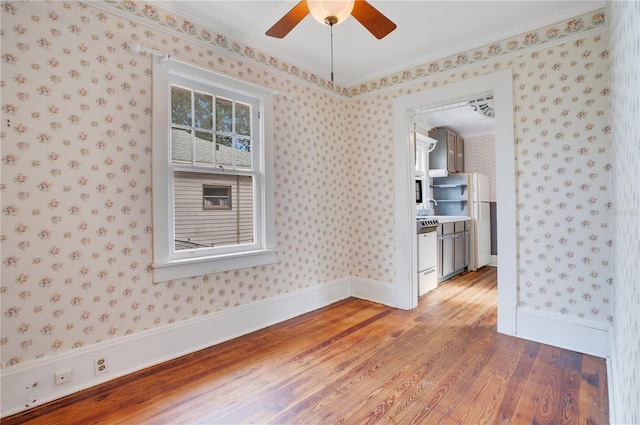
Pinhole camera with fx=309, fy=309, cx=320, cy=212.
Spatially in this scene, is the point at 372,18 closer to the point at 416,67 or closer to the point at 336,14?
the point at 336,14

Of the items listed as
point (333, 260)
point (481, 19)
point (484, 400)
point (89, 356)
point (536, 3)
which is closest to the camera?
point (484, 400)

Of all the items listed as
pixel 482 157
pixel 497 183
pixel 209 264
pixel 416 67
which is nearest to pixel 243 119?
pixel 209 264

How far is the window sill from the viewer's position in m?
2.34

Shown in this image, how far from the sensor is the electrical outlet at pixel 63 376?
188cm

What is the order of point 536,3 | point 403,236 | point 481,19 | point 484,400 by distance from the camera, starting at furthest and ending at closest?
point 403,236, point 481,19, point 536,3, point 484,400

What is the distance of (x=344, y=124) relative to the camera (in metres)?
3.93

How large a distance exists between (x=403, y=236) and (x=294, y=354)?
1.77 meters

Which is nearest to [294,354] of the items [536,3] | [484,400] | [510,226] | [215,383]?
[215,383]

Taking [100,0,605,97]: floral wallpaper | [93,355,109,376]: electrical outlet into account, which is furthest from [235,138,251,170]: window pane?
[93,355,109,376]: electrical outlet

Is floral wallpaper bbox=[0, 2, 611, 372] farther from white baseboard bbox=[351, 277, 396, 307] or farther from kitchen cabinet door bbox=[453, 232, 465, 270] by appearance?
kitchen cabinet door bbox=[453, 232, 465, 270]

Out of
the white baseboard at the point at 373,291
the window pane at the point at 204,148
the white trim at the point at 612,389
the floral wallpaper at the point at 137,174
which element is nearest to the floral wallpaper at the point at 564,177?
the floral wallpaper at the point at 137,174

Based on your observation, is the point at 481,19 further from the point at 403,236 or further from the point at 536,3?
the point at 403,236

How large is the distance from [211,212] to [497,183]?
260cm

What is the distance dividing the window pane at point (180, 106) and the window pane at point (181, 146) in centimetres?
7
